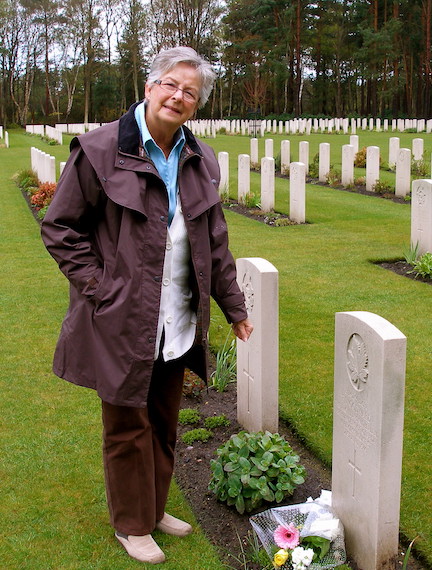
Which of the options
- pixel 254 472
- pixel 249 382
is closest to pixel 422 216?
pixel 249 382

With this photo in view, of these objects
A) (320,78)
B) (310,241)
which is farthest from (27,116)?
(310,241)

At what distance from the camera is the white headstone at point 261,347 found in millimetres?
4094

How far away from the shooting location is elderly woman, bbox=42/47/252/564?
2795 mm

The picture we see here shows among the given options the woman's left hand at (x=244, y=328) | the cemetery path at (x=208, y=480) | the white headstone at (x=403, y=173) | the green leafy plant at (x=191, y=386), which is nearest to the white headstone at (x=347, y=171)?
the white headstone at (x=403, y=173)

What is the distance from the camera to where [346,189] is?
1628cm

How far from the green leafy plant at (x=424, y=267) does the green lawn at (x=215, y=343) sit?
329mm

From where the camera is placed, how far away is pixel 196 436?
14.7ft

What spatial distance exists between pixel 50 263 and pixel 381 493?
7.38 m

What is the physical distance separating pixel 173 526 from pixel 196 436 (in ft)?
3.41

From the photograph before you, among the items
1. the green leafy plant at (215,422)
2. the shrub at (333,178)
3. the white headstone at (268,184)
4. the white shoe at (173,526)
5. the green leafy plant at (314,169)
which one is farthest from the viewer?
the green leafy plant at (314,169)

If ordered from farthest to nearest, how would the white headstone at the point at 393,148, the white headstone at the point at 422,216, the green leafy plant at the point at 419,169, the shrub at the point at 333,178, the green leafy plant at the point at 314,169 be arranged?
the green leafy plant at the point at 314,169, the white headstone at the point at 393,148, the green leafy plant at the point at 419,169, the shrub at the point at 333,178, the white headstone at the point at 422,216

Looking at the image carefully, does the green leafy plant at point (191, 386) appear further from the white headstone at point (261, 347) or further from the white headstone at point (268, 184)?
the white headstone at point (268, 184)

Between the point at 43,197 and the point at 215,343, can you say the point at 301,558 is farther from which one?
the point at 43,197

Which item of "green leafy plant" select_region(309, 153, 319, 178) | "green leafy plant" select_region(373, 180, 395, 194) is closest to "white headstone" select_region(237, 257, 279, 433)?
"green leafy plant" select_region(373, 180, 395, 194)
